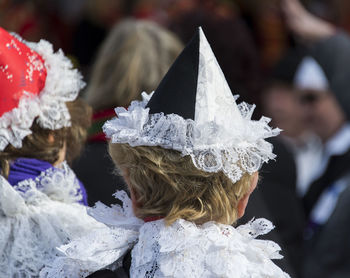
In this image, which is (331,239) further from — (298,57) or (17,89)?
(17,89)

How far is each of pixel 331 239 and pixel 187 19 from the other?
54.6 inches

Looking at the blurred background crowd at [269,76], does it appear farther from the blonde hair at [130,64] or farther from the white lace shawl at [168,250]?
the white lace shawl at [168,250]

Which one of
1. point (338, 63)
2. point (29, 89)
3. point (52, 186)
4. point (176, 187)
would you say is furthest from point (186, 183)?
point (338, 63)

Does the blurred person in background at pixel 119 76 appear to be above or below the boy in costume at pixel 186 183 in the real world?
below

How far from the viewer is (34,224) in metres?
2.15

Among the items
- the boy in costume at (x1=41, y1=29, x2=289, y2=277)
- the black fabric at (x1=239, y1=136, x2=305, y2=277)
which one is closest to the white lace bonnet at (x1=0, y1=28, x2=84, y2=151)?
the boy in costume at (x1=41, y1=29, x2=289, y2=277)

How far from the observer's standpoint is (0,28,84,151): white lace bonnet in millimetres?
2145

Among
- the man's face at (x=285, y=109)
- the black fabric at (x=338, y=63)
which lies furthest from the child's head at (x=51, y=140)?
the man's face at (x=285, y=109)

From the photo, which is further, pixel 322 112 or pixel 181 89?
pixel 322 112

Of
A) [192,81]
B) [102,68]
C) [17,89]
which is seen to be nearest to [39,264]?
[17,89]

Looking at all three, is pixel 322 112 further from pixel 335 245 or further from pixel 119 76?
pixel 119 76

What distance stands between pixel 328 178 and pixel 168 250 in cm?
282

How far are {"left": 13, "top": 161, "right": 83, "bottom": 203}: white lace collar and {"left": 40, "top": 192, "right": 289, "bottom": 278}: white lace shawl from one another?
27 cm

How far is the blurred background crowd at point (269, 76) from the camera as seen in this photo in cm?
304
